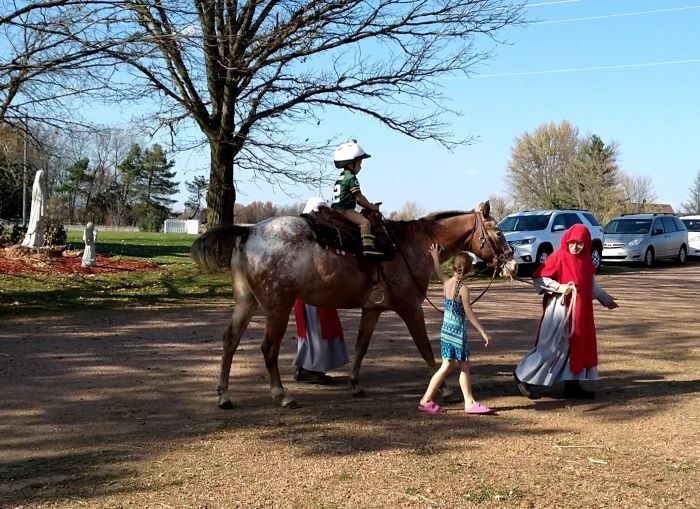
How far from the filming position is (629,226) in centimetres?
2677

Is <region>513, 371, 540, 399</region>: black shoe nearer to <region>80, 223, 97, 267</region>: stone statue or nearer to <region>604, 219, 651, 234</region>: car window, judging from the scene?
<region>80, 223, 97, 267</region>: stone statue

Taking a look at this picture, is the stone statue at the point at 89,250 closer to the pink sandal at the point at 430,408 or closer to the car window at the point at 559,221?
the car window at the point at 559,221

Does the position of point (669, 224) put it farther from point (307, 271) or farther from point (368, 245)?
point (307, 271)

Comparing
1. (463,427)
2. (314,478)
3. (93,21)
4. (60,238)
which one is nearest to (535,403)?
(463,427)

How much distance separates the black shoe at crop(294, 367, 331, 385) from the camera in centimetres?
770

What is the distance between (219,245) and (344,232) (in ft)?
3.87

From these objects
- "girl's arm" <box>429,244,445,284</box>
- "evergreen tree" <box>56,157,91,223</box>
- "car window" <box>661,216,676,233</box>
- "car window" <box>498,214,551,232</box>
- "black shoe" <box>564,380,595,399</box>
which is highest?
"evergreen tree" <box>56,157,91,223</box>

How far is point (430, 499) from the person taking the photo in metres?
4.25

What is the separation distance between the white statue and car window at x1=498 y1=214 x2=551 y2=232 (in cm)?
1360

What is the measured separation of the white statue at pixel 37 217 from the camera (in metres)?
21.0

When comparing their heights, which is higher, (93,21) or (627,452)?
(93,21)

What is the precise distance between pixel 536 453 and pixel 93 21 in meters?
9.79

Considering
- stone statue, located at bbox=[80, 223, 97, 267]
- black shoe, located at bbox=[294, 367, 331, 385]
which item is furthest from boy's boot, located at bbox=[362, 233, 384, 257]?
stone statue, located at bbox=[80, 223, 97, 267]

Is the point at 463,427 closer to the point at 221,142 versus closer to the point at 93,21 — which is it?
the point at 93,21
